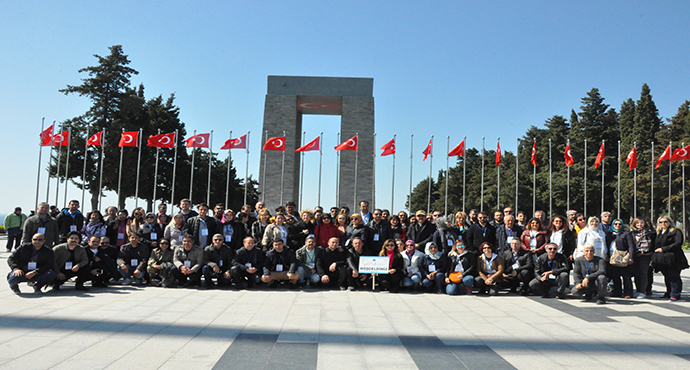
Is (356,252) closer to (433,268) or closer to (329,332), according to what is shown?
(433,268)

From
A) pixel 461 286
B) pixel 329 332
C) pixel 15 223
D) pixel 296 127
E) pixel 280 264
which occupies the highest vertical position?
pixel 296 127

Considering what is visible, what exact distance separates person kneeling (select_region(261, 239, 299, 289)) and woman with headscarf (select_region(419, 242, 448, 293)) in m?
2.68

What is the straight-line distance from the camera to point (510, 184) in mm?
47156

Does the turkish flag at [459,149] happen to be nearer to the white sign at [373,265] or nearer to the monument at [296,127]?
the monument at [296,127]

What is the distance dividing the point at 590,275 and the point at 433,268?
9.53ft

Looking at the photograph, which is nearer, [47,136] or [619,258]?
[619,258]

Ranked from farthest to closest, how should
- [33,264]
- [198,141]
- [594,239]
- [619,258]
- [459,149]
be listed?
[459,149] < [198,141] < [619,258] < [594,239] < [33,264]

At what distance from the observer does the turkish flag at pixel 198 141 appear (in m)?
23.8

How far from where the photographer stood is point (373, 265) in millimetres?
9945

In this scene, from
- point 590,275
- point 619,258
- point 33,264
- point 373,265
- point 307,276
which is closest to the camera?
point 33,264

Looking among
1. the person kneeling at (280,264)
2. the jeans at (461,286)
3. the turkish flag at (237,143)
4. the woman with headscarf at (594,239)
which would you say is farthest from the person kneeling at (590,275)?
the turkish flag at (237,143)

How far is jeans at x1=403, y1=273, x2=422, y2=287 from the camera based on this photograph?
32.8 ft

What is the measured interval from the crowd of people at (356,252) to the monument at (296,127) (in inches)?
754

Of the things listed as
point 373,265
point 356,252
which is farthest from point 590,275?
point 356,252
